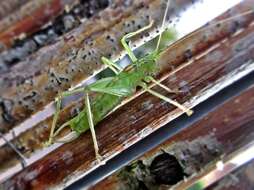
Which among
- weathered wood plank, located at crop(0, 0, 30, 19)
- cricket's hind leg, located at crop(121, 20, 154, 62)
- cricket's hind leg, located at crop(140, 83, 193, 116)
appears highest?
weathered wood plank, located at crop(0, 0, 30, 19)

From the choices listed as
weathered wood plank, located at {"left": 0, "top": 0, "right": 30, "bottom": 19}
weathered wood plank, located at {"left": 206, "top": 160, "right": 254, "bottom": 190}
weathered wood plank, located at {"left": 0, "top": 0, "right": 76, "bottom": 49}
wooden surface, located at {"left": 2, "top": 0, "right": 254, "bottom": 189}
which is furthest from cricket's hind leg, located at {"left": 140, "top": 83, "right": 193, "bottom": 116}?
weathered wood plank, located at {"left": 0, "top": 0, "right": 30, "bottom": 19}

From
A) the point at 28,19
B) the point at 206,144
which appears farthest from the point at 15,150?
the point at 206,144

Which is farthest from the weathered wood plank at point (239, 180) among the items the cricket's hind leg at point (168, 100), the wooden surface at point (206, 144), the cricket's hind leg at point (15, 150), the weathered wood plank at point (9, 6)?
the weathered wood plank at point (9, 6)

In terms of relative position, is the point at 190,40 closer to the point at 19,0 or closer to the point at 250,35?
the point at 250,35

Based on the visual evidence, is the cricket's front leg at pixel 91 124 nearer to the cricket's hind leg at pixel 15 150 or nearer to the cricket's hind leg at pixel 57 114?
the cricket's hind leg at pixel 57 114

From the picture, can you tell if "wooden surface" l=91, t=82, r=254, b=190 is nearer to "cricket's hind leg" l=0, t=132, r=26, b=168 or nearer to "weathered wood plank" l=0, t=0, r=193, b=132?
"cricket's hind leg" l=0, t=132, r=26, b=168

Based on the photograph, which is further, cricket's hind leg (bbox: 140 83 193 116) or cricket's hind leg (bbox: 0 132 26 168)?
cricket's hind leg (bbox: 0 132 26 168)

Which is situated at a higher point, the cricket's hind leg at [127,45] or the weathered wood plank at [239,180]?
the cricket's hind leg at [127,45]

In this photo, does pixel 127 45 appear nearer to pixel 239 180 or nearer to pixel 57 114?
pixel 57 114

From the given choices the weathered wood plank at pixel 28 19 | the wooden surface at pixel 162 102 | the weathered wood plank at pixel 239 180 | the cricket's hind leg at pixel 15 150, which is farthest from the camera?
the weathered wood plank at pixel 28 19
